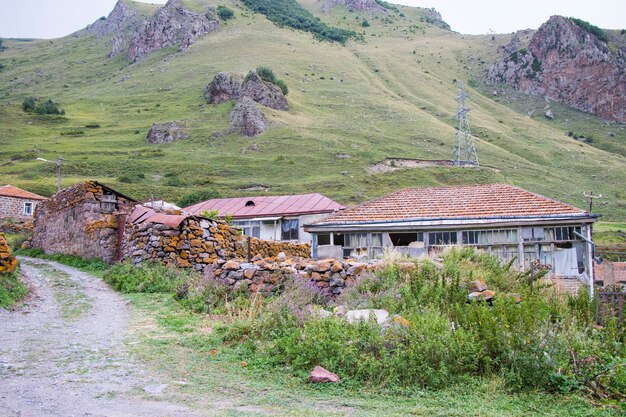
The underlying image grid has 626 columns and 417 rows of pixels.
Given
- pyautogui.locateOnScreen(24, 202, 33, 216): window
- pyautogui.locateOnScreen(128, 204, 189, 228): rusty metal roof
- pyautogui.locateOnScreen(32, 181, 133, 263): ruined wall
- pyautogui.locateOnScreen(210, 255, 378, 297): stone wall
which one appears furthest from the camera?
pyautogui.locateOnScreen(24, 202, 33, 216): window

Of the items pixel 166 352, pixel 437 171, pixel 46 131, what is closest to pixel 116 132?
pixel 46 131

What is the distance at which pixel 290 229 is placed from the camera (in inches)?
1291

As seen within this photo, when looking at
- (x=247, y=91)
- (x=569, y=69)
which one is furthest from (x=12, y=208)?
(x=569, y=69)

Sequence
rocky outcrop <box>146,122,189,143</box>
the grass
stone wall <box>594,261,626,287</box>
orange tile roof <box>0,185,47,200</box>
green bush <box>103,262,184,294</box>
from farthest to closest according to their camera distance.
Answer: rocky outcrop <box>146,122,189,143</box>
orange tile roof <box>0,185,47,200</box>
stone wall <box>594,261,626,287</box>
green bush <box>103,262,184,294</box>
the grass

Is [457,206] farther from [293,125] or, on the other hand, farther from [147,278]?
[293,125]

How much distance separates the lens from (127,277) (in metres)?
13.8

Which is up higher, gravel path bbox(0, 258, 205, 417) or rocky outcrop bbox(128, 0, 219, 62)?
rocky outcrop bbox(128, 0, 219, 62)

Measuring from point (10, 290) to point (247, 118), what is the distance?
65.6 metres

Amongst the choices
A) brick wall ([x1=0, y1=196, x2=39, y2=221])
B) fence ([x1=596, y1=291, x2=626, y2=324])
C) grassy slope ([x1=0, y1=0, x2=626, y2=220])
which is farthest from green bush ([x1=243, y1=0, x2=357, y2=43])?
fence ([x1=596, y1=291, x2=626, y2=324])

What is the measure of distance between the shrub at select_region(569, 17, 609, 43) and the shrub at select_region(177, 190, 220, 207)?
11972 cm

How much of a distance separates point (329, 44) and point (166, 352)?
5475 inches

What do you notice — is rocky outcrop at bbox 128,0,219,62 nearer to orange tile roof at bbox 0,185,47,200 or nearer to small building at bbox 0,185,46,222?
orange tile roof at bbox 0,185,47,200

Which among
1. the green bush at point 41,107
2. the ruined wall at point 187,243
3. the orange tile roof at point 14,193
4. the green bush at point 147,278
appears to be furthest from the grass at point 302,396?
the green bush at point 41,107

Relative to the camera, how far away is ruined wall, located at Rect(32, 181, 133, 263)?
17.5 meters
